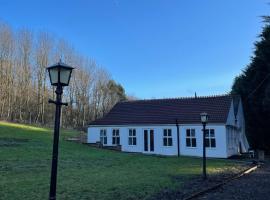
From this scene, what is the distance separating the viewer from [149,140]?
112 ft

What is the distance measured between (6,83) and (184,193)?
4616cm

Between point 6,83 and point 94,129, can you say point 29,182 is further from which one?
point 6,83

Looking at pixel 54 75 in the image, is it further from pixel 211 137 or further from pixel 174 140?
pixel 174 140

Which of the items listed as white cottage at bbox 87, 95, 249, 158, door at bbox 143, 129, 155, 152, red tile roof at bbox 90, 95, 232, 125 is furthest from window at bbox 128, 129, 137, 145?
door at bbox 143, 129, 155, 152

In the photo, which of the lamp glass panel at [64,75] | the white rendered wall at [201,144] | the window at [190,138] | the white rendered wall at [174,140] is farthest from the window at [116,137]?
the lamp glass panel at [64,75]

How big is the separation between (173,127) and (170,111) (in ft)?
8.57

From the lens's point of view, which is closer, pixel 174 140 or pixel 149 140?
pixel 174 140

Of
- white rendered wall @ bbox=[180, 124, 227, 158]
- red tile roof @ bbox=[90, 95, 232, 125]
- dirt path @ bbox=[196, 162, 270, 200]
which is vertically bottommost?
dirt path @ bbox=[196, 162, 270, 200]

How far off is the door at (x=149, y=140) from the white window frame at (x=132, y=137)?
1.09 m

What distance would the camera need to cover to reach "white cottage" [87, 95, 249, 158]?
31312mm

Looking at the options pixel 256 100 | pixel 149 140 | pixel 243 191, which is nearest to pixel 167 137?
pixel 149 140

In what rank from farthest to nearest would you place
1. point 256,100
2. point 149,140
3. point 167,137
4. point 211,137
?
point 256,100 < point 149,140 < point 167,137 < point 211,137

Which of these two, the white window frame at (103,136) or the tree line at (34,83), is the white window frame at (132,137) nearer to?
the white window frame at (103,136)

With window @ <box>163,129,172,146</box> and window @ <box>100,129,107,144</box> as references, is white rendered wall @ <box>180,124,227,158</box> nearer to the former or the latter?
window @ <box>163,129,172,146</box>
